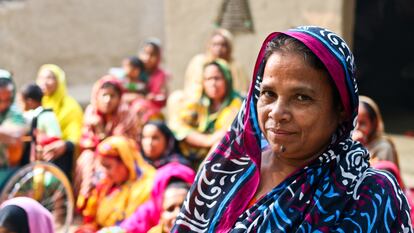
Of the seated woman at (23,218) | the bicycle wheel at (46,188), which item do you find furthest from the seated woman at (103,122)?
the seated woman at (23,218)

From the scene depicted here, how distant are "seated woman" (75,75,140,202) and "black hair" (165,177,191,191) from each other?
4.90ft

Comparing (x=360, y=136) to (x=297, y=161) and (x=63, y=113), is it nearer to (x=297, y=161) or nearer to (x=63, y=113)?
(x=297, y=161)

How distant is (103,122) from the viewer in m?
5.42

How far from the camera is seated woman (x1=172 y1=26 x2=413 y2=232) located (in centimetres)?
135

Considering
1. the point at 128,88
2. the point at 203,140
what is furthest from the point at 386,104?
the point at 203,140

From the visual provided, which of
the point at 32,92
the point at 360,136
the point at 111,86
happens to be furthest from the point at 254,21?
the point at 360,136

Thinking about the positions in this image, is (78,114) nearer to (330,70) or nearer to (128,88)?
(128,88)

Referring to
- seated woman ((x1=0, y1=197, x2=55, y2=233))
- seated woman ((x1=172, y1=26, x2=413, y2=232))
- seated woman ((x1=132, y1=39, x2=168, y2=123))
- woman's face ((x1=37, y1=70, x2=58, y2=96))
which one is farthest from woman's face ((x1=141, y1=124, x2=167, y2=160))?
seated woman ((x1=172, y1=26, x2=413, y2=232))

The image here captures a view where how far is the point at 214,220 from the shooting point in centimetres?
155

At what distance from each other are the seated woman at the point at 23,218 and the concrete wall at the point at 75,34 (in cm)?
736

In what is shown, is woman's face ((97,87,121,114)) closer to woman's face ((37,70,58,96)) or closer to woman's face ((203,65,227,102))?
woman's face ((37,70,58,96))

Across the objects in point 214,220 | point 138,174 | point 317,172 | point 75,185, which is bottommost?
point 75,185

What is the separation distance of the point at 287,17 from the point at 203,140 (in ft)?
6.41

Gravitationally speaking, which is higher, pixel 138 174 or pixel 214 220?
pixel 214 220
